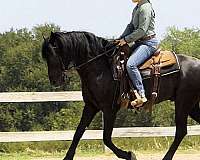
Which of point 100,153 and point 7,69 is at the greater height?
point 100,153

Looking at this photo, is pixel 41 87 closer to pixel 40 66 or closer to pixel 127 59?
pixel 40 66

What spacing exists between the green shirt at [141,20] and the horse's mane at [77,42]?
434mm

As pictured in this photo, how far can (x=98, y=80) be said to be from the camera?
7.17m

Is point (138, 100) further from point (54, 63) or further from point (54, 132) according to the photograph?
point (54, 132)

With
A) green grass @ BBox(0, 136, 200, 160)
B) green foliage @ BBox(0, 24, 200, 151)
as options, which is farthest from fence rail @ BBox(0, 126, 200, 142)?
green foliage @ BBox(0, 24, 200, 151)

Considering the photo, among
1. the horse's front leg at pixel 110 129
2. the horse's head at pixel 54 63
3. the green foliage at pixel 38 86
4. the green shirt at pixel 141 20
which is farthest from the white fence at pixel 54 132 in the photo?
the green foliage at pixel 38 86

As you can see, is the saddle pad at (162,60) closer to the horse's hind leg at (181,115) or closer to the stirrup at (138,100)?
the stirrup at (138,100)

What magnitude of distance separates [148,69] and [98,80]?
31.8 inches

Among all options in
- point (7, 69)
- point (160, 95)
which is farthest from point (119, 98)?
point (7, 69)

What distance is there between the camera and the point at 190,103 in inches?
301

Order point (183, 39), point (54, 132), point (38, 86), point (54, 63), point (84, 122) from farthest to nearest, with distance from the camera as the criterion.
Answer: point (183, 39)
point (38, 86)
point (54, 132)
point (84, 122)
point (54, 63)

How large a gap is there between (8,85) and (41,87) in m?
4.10

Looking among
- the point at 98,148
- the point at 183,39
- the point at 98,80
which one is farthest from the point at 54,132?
the point at 183,39

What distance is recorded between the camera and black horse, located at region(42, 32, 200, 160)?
7094mm
